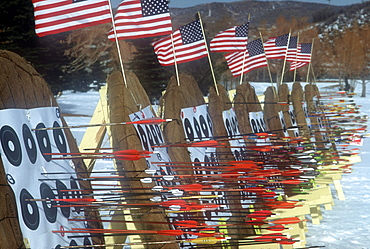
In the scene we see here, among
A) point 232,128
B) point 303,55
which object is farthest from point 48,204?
point 303,55

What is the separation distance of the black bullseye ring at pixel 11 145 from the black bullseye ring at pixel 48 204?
17cm

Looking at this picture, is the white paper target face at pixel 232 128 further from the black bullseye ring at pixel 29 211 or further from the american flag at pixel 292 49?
the american flag at pixel 292 49

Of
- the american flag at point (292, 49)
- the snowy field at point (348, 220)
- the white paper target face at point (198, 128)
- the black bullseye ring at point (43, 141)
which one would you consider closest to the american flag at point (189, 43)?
the white paper target face at point (198, 128)

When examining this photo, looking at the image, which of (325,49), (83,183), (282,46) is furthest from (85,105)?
(325,49)

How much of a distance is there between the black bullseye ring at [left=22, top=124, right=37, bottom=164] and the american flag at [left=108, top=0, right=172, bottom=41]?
4.79 feet

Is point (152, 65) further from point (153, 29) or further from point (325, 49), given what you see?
point (325, 49)

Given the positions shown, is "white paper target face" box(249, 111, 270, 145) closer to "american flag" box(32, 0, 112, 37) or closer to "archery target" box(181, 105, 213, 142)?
"archery target" box(181, 105, 213, 142)

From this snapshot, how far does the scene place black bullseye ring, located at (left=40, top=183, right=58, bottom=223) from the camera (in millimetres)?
2028

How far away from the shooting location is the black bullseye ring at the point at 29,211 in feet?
6.13

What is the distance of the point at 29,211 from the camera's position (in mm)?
1907

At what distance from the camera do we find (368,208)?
253 inches

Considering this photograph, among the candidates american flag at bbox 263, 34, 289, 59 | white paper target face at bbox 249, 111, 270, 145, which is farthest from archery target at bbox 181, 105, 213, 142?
american flag at bbox 263, 34, 289, 59

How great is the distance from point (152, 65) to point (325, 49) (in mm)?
27246

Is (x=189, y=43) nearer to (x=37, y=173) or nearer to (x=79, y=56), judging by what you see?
(x=37, y=173)
